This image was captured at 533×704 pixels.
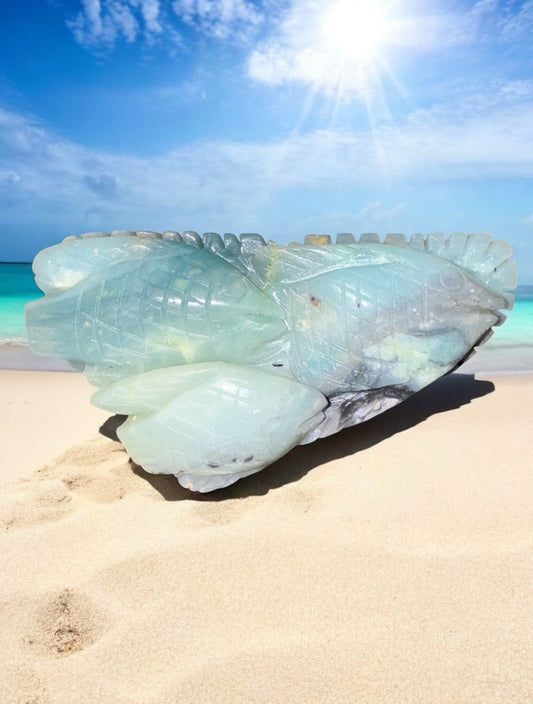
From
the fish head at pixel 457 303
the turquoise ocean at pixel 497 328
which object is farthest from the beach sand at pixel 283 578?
the turquoise ocean at pixel 497 328

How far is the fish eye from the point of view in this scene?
2713 millimetres

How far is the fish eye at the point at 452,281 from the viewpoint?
271 centimetres

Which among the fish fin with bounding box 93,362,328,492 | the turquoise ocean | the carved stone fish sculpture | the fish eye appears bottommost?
the turquoise ocean

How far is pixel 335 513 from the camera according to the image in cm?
216

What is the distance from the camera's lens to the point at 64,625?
166 centimetres

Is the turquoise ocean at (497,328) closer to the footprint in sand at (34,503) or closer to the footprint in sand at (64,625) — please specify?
the footprint in sand at (34,503)

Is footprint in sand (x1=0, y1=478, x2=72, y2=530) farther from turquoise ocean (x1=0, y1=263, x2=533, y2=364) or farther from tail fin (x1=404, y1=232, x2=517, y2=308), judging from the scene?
turquoise ocean (x1=0, y1=263, x2=533, y2=364)

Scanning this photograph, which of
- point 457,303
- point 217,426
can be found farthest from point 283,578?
point 457,303

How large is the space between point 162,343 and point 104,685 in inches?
54.6

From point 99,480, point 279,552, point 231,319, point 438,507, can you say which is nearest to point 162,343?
point 231,319

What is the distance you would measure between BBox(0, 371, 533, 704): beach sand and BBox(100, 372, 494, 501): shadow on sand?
15 millimetres

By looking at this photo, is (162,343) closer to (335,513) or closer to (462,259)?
(335,513)

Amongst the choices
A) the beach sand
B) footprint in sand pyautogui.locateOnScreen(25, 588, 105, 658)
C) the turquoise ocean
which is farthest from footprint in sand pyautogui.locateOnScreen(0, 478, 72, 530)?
the turquoise ocean

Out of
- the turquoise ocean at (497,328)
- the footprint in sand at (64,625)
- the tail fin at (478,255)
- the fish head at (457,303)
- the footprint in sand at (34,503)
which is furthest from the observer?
the turquoise ocean at (497,328)
